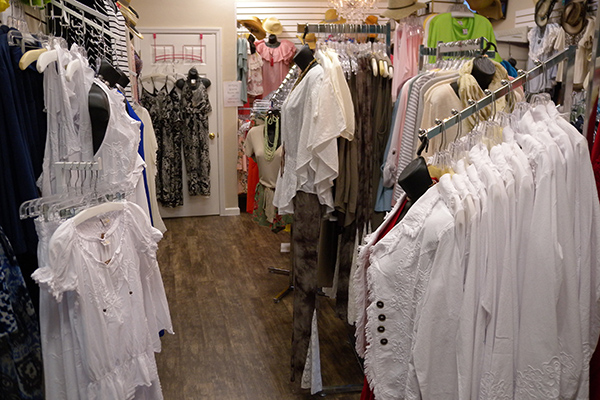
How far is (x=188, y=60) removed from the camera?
6305 mm

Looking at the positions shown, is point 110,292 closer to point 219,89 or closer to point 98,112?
point 98,112

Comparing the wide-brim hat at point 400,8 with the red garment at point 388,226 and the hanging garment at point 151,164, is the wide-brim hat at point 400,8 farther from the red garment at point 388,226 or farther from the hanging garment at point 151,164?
the red garment at point 388,226

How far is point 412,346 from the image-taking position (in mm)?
1302

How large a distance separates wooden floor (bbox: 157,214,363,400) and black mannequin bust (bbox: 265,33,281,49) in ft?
9.03

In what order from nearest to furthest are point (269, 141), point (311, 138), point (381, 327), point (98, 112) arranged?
point (381, 327)
point (98, 112)
point (311, 138)
point (269, 141)

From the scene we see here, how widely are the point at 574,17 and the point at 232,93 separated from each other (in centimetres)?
386

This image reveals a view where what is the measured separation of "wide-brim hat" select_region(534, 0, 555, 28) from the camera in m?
4.37

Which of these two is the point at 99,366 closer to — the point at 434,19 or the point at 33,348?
the point at 33,348

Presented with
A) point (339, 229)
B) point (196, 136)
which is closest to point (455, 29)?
point (339, 229)

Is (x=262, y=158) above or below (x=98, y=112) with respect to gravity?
below

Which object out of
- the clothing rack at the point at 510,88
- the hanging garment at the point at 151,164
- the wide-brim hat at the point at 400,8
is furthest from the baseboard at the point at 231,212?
the clothing rack at the point at 510,88

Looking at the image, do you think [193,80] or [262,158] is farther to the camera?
[193,80]

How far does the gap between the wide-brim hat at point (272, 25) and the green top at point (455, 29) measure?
2990 millimetres

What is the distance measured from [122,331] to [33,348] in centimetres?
29
